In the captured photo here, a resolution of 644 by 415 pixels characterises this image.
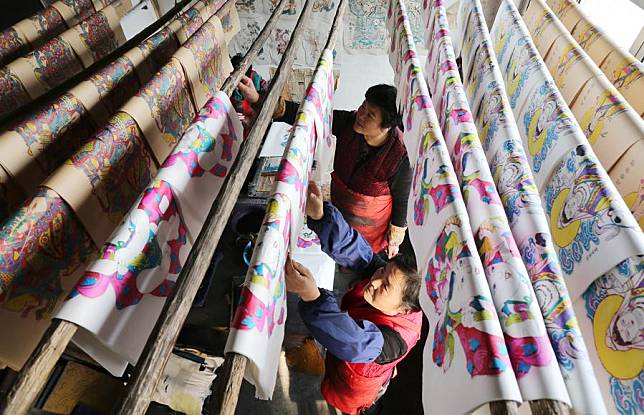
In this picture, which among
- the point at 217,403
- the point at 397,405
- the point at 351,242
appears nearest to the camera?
the point at 217,403

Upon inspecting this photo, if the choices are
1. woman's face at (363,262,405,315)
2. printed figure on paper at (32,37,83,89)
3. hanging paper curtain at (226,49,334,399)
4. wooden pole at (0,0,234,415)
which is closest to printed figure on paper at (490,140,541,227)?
hanging paper curtain at (226,49,334,399)

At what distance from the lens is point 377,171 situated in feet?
6.57

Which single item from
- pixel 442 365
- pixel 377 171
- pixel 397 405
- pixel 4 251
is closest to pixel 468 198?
pixel 442 365

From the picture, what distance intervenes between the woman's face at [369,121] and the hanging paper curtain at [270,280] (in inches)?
34.2

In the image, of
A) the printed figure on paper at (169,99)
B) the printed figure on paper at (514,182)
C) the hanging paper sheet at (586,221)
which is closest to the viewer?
the hanging paper sheet at (586,221)

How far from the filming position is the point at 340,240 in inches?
58.4

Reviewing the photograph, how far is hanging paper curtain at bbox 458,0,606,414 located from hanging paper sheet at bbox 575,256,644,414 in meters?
0.07

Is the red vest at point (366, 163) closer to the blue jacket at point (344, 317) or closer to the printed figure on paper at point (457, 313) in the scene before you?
the blue jacket at point (344, 317)

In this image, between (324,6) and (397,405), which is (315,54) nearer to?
(324,6)

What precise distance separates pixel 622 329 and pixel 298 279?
640 mm

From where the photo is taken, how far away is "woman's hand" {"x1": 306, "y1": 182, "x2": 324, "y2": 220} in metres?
1.26

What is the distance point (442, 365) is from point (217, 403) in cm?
38

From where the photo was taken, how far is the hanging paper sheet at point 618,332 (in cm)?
53

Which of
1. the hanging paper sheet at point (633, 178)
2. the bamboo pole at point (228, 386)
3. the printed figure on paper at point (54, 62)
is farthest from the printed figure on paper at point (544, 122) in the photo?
the printed figure on paper at point (54, 62)
